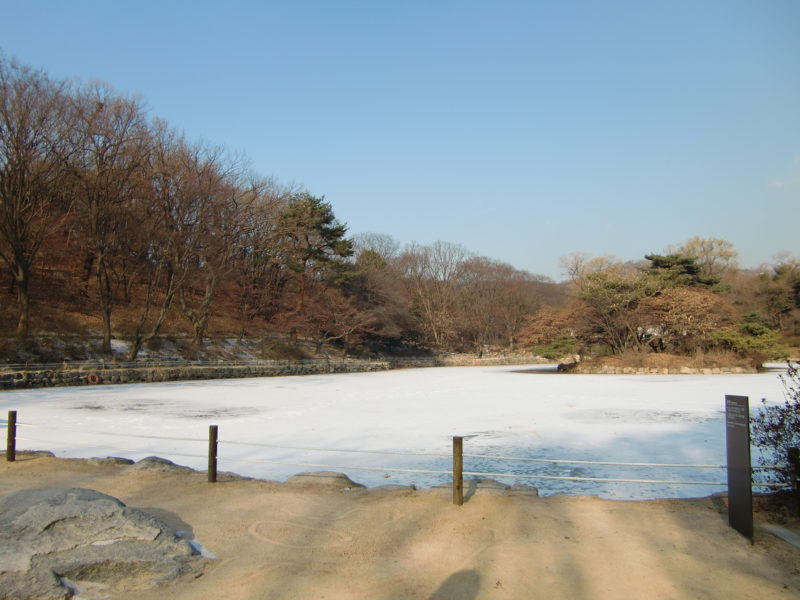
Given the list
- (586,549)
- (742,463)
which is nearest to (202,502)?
(586,549)

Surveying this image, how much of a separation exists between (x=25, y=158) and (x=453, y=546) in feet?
80.9

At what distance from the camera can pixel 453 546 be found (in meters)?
4.57

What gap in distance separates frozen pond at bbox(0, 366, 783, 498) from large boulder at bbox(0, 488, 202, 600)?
2335 millimetres

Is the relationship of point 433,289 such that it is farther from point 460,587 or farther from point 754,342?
point 460,587

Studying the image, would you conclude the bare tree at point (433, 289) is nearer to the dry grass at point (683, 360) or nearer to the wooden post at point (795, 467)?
A: the dry grass at point (683, 360)

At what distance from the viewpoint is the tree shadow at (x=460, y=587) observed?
12.0ft

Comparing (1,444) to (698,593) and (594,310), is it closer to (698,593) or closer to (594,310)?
(698,593)

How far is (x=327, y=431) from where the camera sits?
11.0 m

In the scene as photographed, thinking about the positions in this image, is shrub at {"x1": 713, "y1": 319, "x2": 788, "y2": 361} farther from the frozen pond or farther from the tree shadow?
the tree shadow

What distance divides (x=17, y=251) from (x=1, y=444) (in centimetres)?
1694

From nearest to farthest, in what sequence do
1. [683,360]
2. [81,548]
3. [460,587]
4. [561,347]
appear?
1. [460,587]
2. [81,548]
3. [683,360]
4. [561,347]

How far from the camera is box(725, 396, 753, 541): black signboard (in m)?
4.47

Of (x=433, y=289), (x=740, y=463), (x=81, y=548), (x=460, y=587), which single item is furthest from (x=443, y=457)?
(x=433, y=289)

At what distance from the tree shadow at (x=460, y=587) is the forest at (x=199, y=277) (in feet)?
75.5
